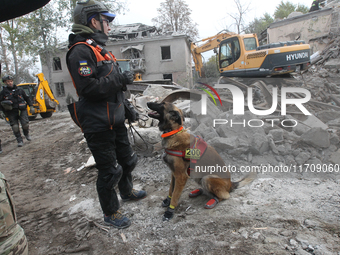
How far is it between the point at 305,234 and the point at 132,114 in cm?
222

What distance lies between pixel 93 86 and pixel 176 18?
108 ft

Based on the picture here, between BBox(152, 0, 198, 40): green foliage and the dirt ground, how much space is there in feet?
103

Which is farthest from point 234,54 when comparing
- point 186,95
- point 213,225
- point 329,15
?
point 329,15

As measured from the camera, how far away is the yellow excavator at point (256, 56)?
8.34 meters

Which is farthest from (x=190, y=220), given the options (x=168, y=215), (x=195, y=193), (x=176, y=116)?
(x=176, y=116)

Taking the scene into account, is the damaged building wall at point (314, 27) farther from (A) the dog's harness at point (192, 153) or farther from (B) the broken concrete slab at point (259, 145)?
(A) the dog's harness at point (192, 153)

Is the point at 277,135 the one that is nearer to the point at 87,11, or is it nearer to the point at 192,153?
the point at 192,153

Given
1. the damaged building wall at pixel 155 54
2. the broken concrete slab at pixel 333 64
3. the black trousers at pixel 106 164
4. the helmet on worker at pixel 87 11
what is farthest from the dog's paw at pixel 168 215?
the damaged building wall at pixel 155 54

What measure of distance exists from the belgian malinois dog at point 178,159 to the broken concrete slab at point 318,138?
2.02 m

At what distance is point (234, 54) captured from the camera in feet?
32.6

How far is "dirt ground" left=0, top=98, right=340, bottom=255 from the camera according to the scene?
195cm

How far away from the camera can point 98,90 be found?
2.09m

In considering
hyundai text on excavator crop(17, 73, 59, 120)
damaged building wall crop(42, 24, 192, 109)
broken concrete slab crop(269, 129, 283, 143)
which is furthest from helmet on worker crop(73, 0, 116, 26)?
damaged building wall crop(42, 24, 192, 109)

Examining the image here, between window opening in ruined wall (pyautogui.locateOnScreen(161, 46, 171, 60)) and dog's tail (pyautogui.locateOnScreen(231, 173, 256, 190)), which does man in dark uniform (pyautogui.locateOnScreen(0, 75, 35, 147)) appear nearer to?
dog's tail (pyautogui.locateOnScreen(231, 173, 256, 190))
